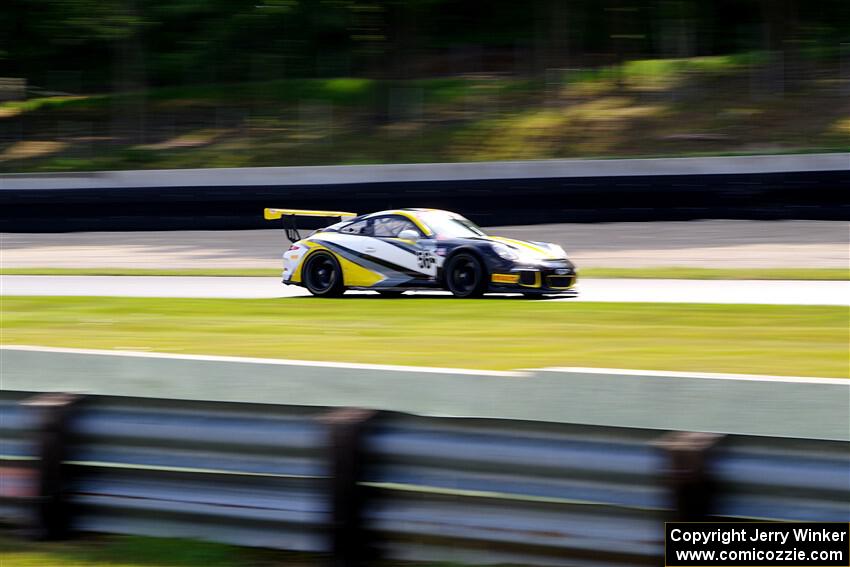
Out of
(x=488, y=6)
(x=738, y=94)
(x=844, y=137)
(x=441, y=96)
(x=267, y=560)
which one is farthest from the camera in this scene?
(x=488, y=6)

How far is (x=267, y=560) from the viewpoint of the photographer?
13.4ft

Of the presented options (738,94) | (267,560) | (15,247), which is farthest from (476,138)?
(267,560)

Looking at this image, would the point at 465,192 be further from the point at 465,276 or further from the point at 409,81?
the point at 409,81

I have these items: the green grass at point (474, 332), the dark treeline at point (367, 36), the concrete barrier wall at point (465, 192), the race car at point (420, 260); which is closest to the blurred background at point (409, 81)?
the dark treeline at point (367, 36)

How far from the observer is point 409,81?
105 feet

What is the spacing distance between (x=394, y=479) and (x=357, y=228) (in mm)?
9380

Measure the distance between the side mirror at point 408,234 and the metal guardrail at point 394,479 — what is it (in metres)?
8.29

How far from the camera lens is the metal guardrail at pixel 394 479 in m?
3.51

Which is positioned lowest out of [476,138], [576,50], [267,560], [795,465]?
[267,560]

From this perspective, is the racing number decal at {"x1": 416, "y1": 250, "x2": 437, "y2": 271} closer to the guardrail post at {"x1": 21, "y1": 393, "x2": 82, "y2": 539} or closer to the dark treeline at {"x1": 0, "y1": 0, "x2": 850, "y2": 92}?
the guardrail post at {"x1": 21, "y1": 393, "x2": 82, "y2": 539}

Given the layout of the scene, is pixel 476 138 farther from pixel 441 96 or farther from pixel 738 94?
pixel 738 94

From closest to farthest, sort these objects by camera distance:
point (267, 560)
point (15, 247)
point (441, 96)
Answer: point (267, 560)
point (15, 247)
point (441, 96)

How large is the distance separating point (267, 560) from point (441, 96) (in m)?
27.8

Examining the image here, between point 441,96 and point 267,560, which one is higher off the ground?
point 441,96
